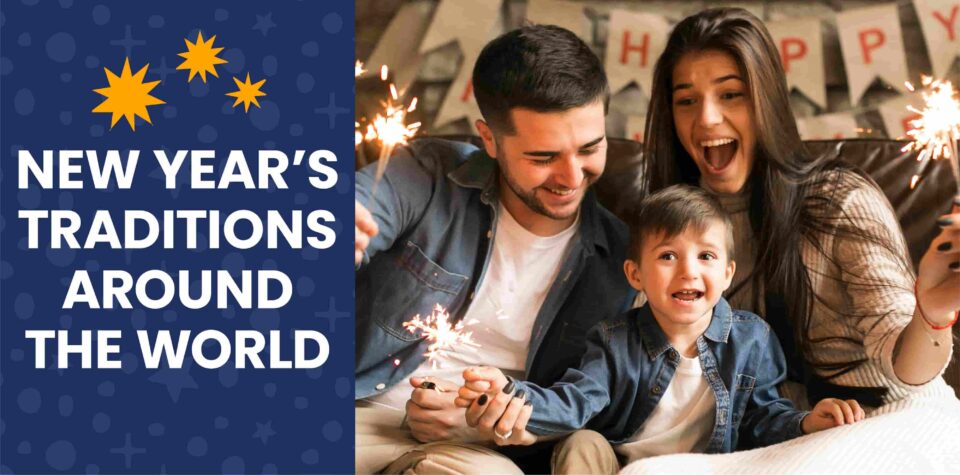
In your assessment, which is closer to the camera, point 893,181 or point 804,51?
point 893,181

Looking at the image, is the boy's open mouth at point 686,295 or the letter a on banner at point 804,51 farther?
the letter a on banner at point 804,51

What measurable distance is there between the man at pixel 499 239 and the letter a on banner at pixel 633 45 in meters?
0.88

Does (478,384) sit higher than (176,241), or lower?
lower

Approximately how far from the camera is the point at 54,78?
1.91m

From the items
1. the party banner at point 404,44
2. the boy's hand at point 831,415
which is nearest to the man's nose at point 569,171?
the boy's hand at point 831,415

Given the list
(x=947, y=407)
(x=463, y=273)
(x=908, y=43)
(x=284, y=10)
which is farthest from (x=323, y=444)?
(x=908, y=43)

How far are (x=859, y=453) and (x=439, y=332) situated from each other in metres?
0.78

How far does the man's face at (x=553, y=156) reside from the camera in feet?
6.24

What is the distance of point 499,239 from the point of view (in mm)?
2037

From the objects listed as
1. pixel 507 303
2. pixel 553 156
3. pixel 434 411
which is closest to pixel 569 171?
pixel 553 156

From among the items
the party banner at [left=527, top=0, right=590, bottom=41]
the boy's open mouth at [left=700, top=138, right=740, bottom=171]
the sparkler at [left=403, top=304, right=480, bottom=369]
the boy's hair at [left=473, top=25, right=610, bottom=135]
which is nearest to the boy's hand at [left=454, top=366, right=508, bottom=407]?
the sparkler at [left=403, top=304, right=480, bottom=369]

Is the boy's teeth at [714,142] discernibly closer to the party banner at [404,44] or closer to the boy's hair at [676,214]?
the boy's hair at [676,214]

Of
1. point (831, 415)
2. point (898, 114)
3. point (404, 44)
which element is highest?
point (404, 44)

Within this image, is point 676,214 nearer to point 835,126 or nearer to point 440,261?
point 440,261
